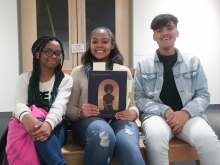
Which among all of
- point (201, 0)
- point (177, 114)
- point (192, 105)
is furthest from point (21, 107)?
point (201, 0)

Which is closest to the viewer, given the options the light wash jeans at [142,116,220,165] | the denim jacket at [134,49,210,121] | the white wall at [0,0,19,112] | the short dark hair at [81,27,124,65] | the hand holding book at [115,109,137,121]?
the light wash jeans at [142,116,220,165]

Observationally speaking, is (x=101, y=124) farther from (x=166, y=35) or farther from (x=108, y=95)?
(x=166, y=35)

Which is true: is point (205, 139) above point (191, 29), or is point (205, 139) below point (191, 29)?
below

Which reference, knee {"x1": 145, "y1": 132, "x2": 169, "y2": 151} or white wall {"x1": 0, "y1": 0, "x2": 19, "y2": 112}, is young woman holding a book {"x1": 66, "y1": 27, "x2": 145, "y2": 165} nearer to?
knee {"x1": 145, "y1": 132, "x2": 169, "y2": 151}

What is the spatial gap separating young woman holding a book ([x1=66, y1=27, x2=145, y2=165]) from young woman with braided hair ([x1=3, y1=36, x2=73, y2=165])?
0.29 feet

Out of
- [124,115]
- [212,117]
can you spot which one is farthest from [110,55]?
[212,117]

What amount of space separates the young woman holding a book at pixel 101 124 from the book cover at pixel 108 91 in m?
0.03

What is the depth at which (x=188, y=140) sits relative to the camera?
119 cm

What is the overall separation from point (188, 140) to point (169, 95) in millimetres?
311

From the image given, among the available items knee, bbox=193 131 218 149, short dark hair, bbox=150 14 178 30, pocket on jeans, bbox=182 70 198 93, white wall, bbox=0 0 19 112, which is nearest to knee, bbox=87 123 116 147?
knee, bbox=193 131 218 149

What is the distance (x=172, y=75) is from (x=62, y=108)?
0.72 metres

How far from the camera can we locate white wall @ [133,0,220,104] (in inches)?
132

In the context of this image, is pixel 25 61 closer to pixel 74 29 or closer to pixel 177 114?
pixel 74 29

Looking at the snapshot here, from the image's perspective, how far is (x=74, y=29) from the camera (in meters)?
3.33
